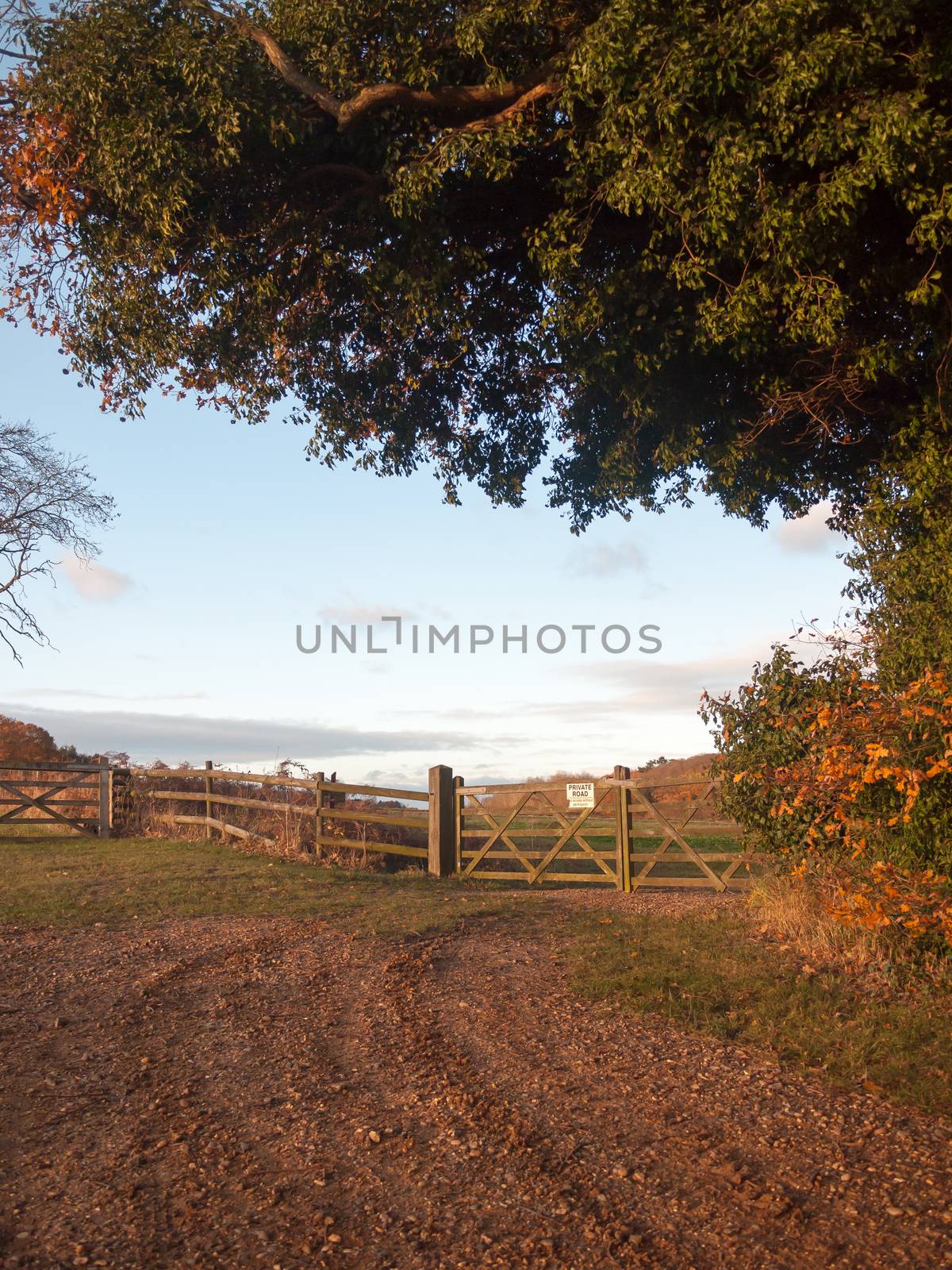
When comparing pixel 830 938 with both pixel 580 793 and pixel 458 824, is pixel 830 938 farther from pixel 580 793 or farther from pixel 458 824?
pixel 458 824

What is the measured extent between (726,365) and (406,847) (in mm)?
9752

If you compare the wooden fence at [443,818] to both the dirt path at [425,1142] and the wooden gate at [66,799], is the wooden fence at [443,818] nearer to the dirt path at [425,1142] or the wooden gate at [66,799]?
the wooden gate at [66,799]

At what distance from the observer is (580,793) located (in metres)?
15.6

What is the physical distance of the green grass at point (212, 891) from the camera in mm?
11445

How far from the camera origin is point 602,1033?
6.79 metres

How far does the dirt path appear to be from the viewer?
3.88 metres

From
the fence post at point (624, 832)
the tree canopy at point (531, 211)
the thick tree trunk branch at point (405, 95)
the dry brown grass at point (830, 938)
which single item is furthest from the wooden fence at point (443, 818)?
the thick tree trunk branch at point (405, 95)

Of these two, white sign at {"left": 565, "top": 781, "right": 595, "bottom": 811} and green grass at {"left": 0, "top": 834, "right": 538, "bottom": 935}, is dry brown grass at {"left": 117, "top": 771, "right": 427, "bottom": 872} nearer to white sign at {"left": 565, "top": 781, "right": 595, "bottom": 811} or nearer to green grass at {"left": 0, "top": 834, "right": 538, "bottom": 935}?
green grass at {"left": 0, "top": 834, "right": 538, "bottom": 935}

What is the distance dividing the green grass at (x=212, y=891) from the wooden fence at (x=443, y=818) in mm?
887

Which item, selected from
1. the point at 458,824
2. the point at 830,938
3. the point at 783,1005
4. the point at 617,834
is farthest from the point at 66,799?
the point at 783,1005

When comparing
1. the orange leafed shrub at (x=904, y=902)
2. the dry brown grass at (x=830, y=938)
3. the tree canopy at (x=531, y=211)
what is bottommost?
the dry brown grass at (x=830, y=938)

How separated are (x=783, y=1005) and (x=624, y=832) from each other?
7.97 m

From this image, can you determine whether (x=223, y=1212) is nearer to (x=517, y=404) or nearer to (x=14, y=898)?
(x=14, y=898)

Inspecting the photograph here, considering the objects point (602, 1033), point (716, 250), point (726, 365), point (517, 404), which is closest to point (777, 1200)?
point (602, 1033)
